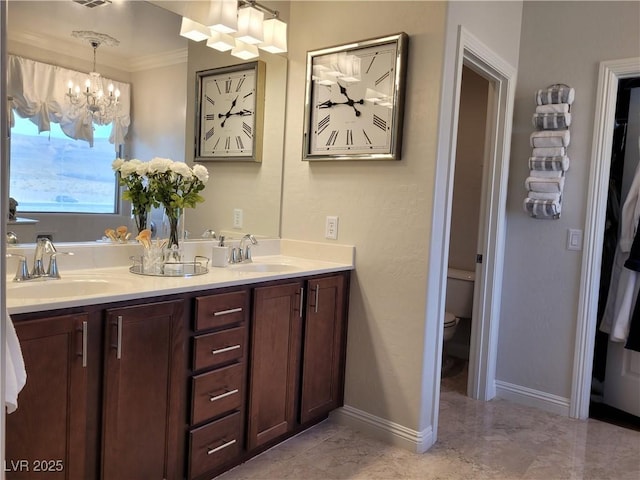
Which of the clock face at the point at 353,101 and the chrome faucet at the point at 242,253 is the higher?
the clock face at the point at 353,101

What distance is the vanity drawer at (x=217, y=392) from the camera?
6.02ft

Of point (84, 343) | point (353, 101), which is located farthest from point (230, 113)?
point (84, 343)

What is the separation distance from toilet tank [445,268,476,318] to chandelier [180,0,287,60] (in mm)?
2001

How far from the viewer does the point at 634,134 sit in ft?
9.01

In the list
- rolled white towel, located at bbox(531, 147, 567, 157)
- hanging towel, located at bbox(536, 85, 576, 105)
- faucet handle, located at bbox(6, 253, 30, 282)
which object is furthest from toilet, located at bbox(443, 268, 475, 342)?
faucet handle, located at bbox(6, 253, 30, 282)

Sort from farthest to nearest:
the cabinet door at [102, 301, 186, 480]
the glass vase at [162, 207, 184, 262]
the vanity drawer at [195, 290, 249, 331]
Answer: the glass vase at [162, 207, 184, 262], the vanity drawer at [195, 290, 249, 331], the cabinet door at [102, 301, 186, 480]

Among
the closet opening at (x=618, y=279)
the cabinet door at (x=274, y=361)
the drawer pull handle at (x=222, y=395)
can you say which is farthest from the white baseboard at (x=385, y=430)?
the closet opening at (x=618, y=279)

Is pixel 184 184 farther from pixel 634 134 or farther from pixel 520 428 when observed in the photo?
pixel 634 134

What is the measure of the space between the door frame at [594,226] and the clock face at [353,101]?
1205 millimetres

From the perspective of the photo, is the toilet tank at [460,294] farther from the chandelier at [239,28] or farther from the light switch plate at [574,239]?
the chandelier at [239,28]

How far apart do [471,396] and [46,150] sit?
8.65 feet

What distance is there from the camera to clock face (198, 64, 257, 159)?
2.47m

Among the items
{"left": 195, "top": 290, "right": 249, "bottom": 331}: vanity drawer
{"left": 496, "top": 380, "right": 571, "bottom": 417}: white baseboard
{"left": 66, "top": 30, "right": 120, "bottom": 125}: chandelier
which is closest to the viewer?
{"left": 195, "top": 290, "right": 249, "bottom": 331}: vanity drawer

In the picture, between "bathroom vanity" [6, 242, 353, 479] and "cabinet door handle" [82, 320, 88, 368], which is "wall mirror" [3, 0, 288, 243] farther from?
"cabinet door handle" [82, 320, 88, 368]
